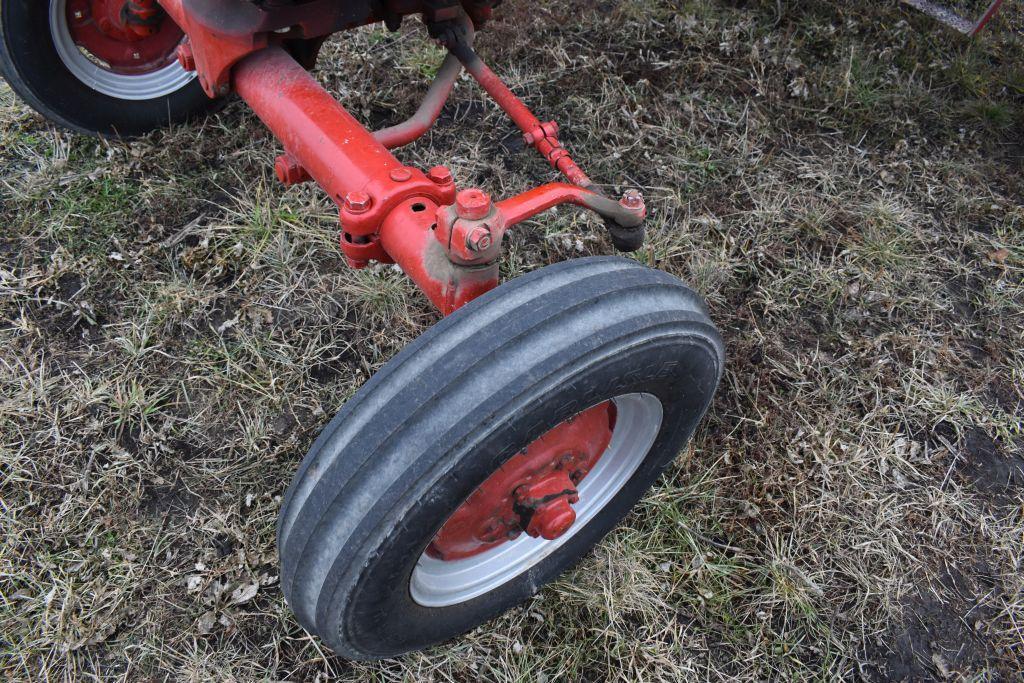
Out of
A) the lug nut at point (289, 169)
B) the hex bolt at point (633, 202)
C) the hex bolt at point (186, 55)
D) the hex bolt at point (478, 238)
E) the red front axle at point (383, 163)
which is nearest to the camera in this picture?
the hex bolt at point (478, 238)

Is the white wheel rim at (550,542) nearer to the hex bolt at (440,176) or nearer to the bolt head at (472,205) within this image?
the bolt head at (472,205)

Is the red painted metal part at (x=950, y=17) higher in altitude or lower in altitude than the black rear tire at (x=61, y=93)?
higher

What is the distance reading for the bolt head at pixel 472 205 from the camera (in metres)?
1.31

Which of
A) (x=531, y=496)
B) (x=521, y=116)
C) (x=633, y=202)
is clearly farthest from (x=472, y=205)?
(x=521, y=116)

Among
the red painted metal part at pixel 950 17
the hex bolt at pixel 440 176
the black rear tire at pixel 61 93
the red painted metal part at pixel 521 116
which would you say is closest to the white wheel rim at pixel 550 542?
the hex bolt at pixel 440 176

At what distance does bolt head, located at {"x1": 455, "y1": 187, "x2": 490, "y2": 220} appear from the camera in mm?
1313

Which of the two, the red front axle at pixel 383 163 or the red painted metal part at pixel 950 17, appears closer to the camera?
the red front axle at pixel 383 163

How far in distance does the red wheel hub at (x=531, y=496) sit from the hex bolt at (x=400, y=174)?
0.68 m

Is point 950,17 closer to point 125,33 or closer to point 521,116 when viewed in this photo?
point 521,116

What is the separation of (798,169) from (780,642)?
202cm

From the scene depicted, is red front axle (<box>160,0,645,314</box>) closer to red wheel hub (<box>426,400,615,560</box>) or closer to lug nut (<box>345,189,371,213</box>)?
lug nut (<box>345,189,371,213</box>)

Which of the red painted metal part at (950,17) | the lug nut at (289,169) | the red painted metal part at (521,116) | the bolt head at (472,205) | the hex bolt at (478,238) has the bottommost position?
the lug nut at (289,169)

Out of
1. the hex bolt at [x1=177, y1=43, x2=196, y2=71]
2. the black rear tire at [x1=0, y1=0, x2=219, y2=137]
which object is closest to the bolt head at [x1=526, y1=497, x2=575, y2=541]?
the hex bolt at [x1=177, y1=43, x2=196, y2=71]

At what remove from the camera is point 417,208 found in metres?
1.55
